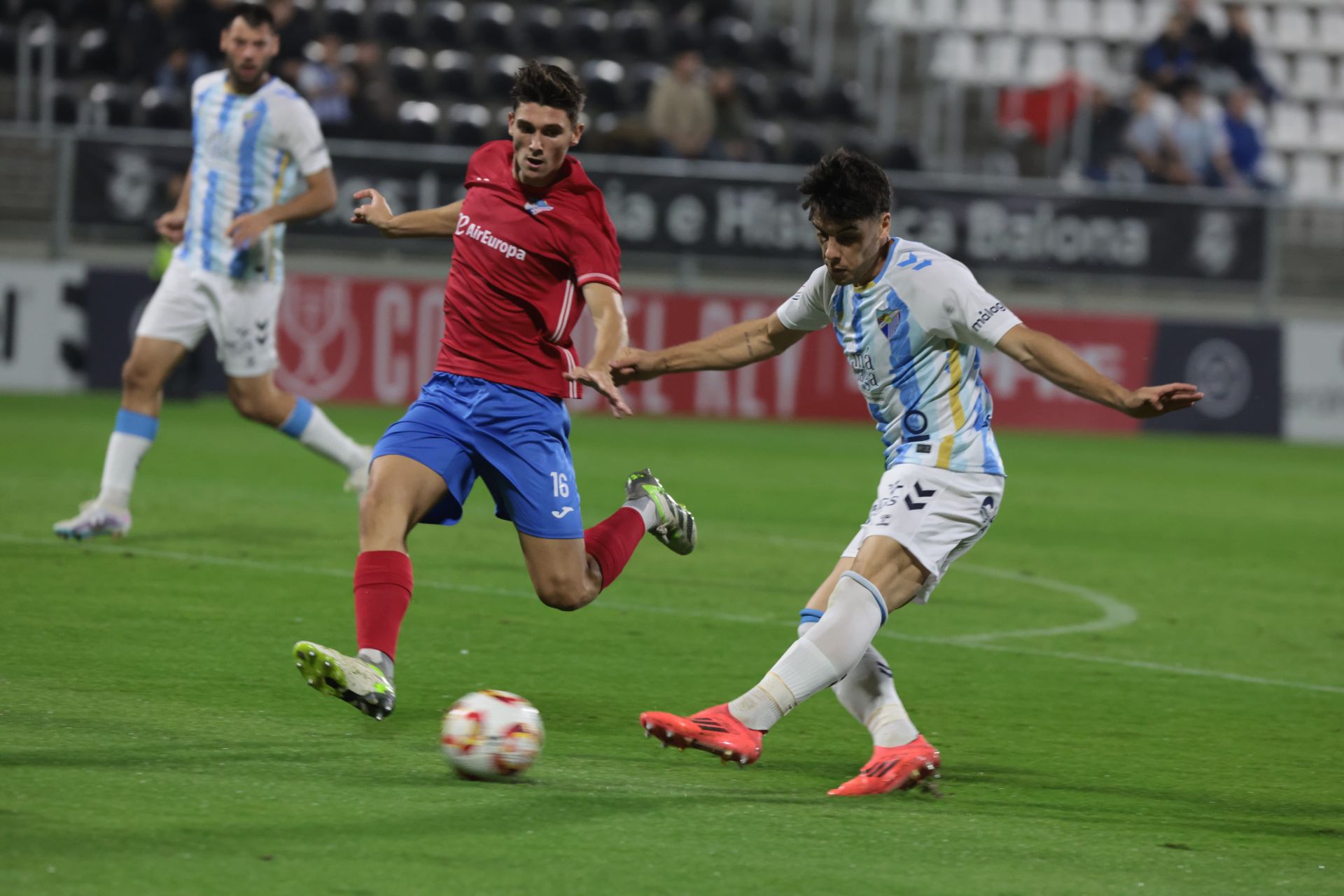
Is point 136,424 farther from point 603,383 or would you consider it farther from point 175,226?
point 603,383

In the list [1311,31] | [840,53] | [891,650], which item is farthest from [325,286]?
[1311,31]

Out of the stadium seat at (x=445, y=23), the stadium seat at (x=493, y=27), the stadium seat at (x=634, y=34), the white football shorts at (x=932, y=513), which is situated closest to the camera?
the white football shorts at (x=932, y=513)

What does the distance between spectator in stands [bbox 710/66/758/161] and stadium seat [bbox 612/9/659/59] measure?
121cm

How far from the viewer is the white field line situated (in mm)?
7637

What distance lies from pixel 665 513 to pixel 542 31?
595 inches

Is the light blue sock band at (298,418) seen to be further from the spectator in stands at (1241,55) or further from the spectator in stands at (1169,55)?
the spectator in stands at (1241,55)

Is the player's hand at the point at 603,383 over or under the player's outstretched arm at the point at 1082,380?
under

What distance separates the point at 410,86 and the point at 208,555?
12053 mm

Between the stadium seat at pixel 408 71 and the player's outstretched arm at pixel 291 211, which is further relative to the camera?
the stadium seat at pixel 408 71

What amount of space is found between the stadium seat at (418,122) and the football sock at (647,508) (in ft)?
41.1

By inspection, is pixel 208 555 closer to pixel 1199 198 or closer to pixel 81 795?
pixel 81 795

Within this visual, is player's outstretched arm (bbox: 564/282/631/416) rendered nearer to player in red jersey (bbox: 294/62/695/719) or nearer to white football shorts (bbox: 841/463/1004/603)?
player in red jersey (bbox: 294/62/695/719)

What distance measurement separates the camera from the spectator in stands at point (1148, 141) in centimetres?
2208

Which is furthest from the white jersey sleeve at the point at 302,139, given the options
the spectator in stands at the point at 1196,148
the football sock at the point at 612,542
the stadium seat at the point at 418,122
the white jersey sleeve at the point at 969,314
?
the spectator in stands at the point at 1196,148
